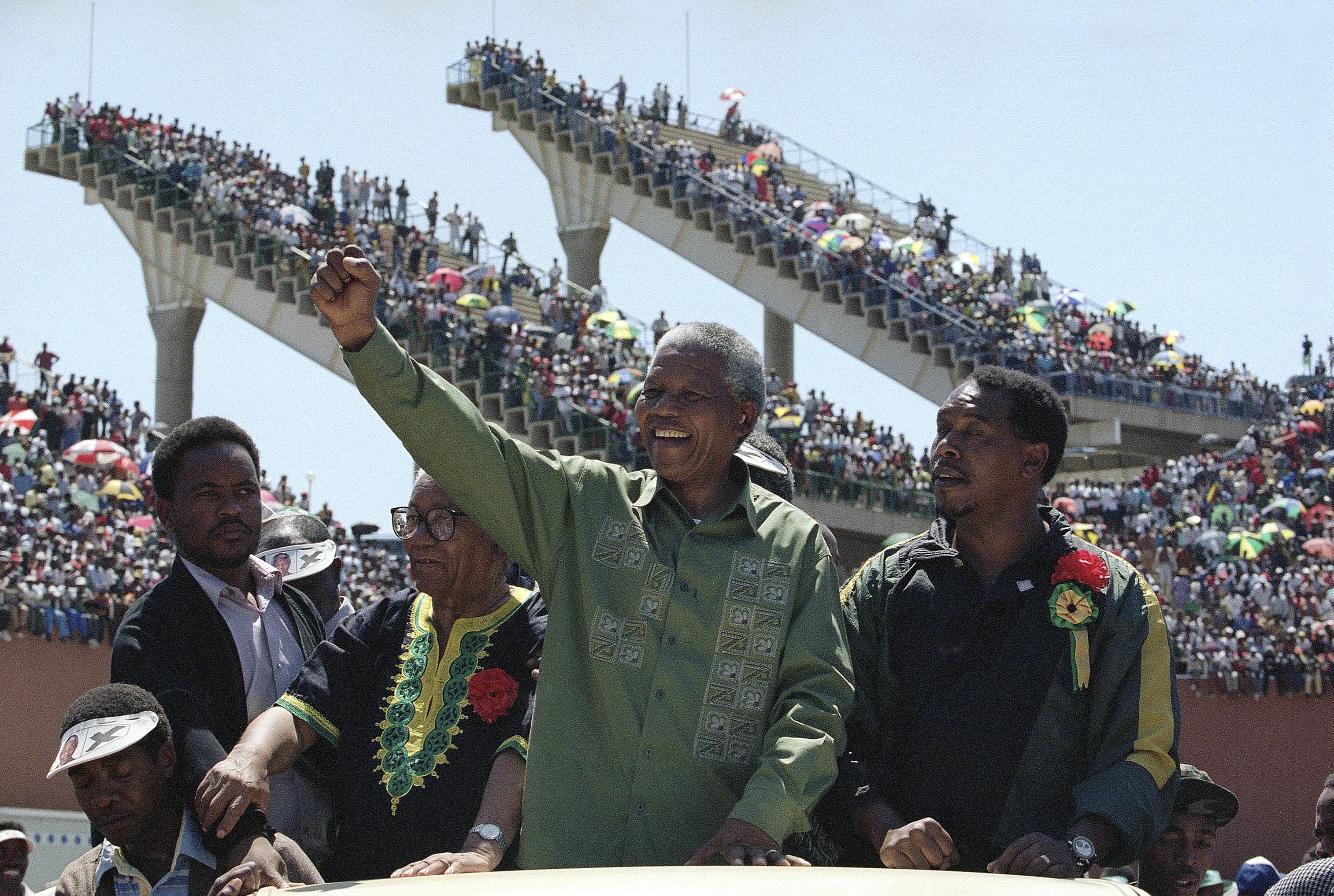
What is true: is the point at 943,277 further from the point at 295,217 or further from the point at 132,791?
the point at 132,791

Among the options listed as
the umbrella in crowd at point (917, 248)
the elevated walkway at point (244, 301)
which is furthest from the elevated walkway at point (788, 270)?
the elevated walkway at point (244, 301)

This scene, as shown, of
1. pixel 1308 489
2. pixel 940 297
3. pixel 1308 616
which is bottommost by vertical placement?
pixel 1308 616

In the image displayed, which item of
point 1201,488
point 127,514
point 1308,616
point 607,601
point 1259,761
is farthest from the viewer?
point 1201,488

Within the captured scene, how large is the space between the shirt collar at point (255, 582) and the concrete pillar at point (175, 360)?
35369 millimetres

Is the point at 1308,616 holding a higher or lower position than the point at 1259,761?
higher

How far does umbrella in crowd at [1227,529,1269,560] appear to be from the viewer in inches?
Result: 909

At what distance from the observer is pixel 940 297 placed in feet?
113

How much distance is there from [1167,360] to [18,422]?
76.3ft

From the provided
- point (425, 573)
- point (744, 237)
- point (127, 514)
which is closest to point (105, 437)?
point (127, 514)

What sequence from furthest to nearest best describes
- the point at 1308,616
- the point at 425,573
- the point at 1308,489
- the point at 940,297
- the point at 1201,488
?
the point at 940,297, the point at 1201,488, the point at 1308,489, the point at 1308,616, the point at 425,573

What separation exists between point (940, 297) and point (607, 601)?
31485 millimetres

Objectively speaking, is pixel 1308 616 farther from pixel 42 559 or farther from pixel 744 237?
pixel 744 237

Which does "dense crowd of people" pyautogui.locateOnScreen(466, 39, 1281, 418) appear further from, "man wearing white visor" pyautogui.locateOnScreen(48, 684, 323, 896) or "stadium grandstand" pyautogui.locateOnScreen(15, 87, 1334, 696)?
"man wearing white visor" pyautogui.locateOnScreen(48, 684, 323, 896)

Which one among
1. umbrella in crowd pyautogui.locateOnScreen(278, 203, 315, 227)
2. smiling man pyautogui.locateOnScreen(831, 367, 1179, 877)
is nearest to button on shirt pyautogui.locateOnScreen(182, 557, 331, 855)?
smiling man pyautogui.locateOnScreen(831, 367, 1179, 877)
